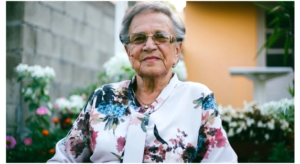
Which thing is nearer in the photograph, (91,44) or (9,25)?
(9,25)

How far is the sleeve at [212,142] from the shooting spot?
1.61 meters

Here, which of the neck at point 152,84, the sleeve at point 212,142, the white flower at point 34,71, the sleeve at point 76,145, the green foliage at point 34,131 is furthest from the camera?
the white flower at point 34,71

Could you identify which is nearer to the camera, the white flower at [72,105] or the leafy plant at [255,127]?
the leafy plant at [255,127]

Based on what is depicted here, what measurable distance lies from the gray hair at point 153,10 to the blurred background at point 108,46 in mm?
1070

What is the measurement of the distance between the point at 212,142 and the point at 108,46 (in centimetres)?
341

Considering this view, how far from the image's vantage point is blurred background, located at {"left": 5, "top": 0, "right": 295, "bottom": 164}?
3.16 m

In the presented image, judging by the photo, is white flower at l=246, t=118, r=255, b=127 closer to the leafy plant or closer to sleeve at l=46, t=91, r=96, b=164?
the leafy plant

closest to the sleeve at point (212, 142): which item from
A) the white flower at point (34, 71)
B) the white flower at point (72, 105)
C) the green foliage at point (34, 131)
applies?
the green foliage at point (34, 131)

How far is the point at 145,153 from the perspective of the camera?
1.63 meters

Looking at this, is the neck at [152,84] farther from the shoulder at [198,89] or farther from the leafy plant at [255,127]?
the leafy plant at [255,127]

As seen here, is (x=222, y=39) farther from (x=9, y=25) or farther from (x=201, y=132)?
(x=201, y=132)

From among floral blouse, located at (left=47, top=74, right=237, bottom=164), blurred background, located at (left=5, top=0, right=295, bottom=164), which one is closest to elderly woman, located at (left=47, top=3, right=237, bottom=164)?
floral blouse, located at (left=47, top=74, right=237, bottom=164)

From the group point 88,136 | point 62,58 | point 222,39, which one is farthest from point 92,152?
point 222,39

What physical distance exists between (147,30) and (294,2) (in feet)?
4.38
